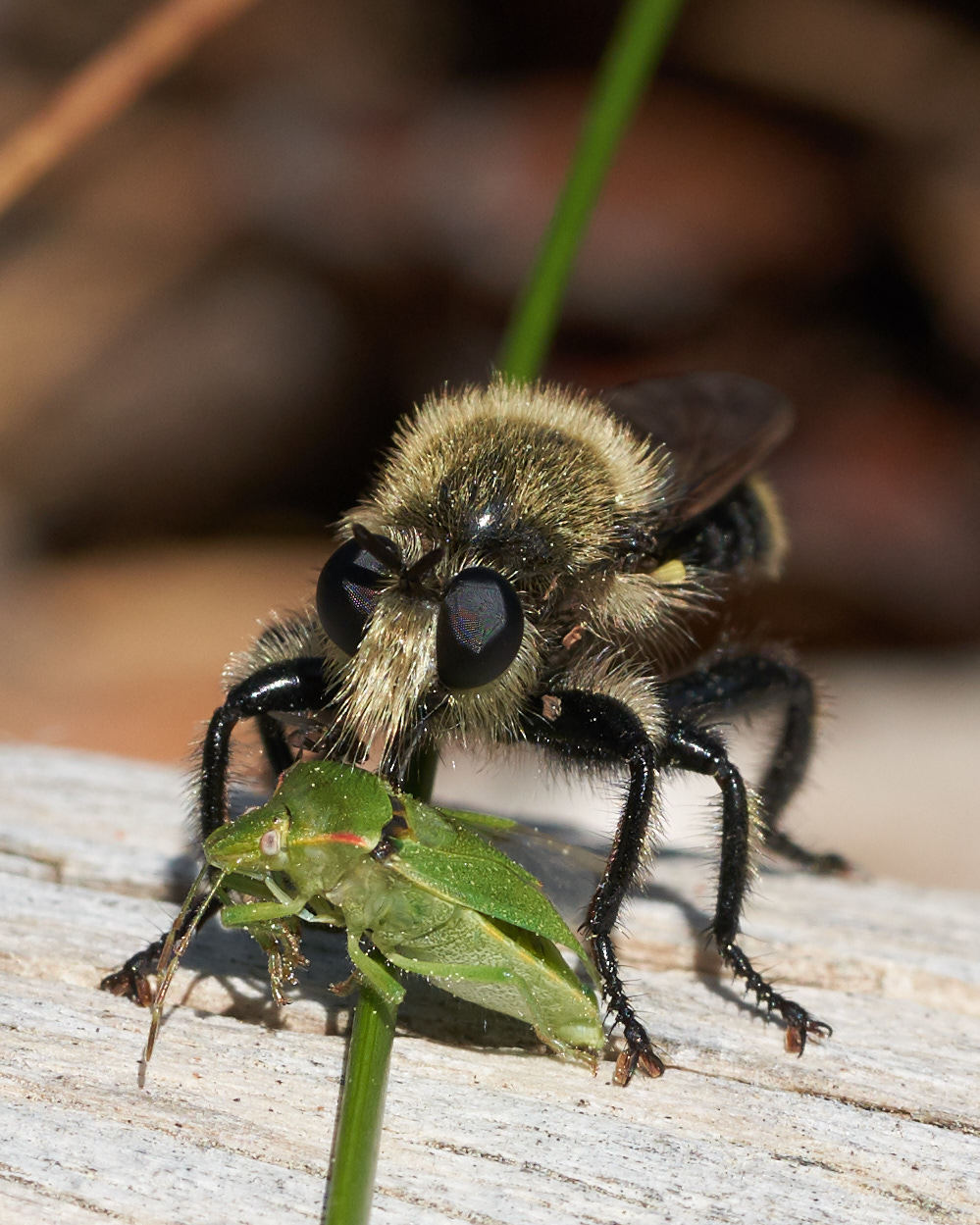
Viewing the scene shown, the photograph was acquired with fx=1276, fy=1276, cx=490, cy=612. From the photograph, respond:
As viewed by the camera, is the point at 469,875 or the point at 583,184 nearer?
the point at 469,875

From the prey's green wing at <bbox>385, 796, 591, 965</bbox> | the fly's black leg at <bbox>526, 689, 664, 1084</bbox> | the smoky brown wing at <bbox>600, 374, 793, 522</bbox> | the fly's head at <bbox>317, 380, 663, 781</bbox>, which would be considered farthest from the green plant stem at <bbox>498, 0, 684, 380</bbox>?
the prey's green wing at <bbox>385, 796, 591, 965</bbox>

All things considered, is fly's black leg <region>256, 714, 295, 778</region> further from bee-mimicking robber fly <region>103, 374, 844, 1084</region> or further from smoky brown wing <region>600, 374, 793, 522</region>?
smoky brown wing <region>600, 374, 793, 522</region>

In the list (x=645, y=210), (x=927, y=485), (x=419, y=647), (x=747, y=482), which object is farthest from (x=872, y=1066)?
(x=645, y=210)

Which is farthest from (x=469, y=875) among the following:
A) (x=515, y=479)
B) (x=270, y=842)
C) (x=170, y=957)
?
(x=515, y=479)

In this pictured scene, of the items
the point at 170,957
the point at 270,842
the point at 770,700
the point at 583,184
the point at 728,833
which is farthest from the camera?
the point at 583,184

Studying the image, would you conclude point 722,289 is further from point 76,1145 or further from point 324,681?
point 76,1145

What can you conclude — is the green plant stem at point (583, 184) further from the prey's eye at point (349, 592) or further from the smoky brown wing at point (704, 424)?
the prey's eye at point (349, 592)

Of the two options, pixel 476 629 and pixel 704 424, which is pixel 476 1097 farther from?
pixel 704 424
